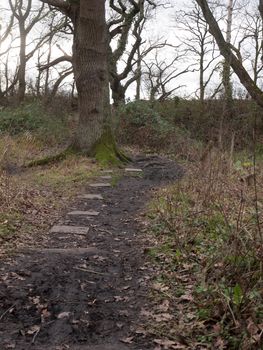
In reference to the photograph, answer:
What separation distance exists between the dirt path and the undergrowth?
24cm

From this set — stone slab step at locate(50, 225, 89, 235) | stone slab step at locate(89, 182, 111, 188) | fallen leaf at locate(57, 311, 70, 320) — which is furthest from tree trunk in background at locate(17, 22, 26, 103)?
fallen leaf at locate(57, 311, 70, 320)

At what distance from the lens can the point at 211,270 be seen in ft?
12.2

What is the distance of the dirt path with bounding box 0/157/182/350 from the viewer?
3.02 meters

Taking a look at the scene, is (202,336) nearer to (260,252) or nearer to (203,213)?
(260,252)

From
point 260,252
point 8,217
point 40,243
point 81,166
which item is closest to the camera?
point 260,252

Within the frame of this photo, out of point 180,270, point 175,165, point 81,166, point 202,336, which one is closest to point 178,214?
point 180,270

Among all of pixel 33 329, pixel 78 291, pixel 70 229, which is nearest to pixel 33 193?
pixel 70 229

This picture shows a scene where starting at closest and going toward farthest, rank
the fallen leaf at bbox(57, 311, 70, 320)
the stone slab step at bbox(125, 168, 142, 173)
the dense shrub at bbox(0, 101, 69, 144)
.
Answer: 1. the fallen leaf at bbox(57, 311, 70, 320)
2. the stone slab step at bbox(125, 168, 142, 173)
3. the dense shrub at bbox(0, 101, 69, 144)

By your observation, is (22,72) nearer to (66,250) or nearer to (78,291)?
(66,250)

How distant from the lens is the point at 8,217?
554cm

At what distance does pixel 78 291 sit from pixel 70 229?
1.91m

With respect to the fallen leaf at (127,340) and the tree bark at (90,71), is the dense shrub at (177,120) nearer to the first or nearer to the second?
the tree bark at (90,71)

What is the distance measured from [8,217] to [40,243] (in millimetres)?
731

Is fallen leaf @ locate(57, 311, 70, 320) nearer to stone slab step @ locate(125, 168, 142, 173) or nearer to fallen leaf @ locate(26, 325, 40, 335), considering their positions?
fallen leaf @ locate(26, 325, 40, 335)
